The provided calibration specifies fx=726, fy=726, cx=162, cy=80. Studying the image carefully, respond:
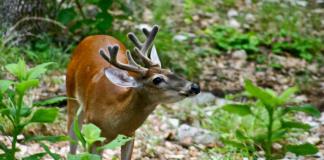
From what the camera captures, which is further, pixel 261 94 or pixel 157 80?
pixel 157 80

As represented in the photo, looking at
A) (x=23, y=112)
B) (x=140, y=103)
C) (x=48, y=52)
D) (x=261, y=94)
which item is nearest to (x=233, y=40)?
(x=48, y=52)

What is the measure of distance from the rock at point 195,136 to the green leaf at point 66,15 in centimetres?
201

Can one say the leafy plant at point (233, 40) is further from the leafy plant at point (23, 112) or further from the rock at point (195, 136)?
the leafy plant at point (23, 112)

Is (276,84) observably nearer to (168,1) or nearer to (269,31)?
(269,31)

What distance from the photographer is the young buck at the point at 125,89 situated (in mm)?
4426

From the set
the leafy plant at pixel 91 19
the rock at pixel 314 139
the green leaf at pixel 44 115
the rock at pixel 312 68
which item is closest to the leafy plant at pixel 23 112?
the green leaf at pixel 44 115

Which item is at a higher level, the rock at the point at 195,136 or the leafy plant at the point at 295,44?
the rock at the point at 195,136

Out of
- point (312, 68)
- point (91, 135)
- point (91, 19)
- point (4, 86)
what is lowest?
point (312, 68)

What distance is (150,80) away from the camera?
14.7 ft

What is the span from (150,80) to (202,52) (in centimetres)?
465

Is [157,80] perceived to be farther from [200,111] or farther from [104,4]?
A: [104,4]

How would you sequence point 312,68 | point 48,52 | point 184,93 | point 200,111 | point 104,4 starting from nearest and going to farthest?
point 184,93
point 200,111
point 48,52
point 104,4
point 312,68

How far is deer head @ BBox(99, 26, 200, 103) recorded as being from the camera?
437 cm

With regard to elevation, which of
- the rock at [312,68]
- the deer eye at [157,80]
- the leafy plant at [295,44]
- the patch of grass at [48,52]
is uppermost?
the deer eye at [157,80]
